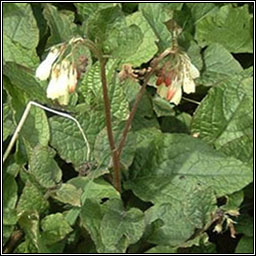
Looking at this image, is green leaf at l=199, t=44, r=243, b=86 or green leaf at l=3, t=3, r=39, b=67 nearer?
green leaf at l=3, t=3, r=39, b=67

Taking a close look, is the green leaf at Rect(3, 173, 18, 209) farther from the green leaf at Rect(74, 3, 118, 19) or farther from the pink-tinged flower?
the green leaf at Rect(74, 3, 118, 19)

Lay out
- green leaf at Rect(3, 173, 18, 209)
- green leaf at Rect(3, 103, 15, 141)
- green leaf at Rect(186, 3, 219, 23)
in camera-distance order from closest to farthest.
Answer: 1. green leaf at Rect(3, 173, 18, 209)
2. green leaf at Rect(3, 103, 15, 141)
3. green leaf at Rect(186, 3, 219, 23)

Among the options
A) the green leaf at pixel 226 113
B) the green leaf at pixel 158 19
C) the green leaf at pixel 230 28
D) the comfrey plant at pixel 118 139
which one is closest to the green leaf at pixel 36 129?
the comfrey plant at pixel 118 139

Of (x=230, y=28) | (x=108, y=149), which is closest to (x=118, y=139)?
(x=108, y=149)

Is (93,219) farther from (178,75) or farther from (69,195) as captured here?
(178,75)

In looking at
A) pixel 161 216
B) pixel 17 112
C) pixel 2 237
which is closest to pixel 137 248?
pixel 161 216

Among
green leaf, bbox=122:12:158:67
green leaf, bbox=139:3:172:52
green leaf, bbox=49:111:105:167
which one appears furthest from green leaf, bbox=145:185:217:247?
green leaf, bbox=139:3:172:52
